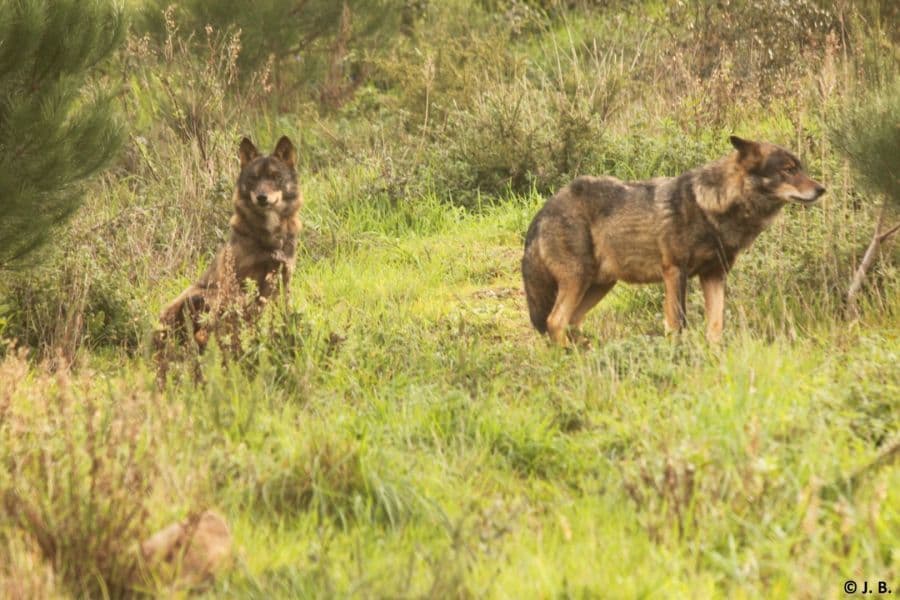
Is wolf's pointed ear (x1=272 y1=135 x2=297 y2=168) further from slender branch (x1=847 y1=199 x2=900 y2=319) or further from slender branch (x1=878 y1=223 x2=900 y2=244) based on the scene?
slender branch (x1=878 y1=223 x2=900 y2=244)

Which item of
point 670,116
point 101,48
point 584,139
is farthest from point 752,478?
point 670,116

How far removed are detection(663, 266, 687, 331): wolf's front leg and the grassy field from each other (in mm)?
352

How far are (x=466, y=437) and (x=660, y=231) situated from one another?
3.01 m

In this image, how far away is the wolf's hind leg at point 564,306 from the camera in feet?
25.9

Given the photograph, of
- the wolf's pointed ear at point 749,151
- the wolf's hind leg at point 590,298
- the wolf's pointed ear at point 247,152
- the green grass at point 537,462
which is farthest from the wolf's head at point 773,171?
the wolf's pointed ear at point 247,152

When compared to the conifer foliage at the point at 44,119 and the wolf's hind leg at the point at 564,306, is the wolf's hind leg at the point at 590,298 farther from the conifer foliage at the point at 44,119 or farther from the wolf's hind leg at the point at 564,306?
the conifer foliage at the point at 44,119

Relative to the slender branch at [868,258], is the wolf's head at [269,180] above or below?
above

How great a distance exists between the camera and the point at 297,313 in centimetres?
664

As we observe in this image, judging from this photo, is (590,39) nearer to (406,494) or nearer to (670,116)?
(670,116)

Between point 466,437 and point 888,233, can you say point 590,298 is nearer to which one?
point 888,233

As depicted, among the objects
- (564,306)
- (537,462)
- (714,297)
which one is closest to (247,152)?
(564,306)

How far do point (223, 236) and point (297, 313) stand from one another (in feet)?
13.2

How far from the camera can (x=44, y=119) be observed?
739cm

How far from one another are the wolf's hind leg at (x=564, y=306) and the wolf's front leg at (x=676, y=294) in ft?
1.93
